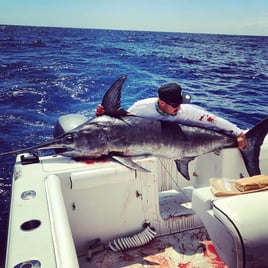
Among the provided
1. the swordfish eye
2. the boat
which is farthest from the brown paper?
the swordfish eye

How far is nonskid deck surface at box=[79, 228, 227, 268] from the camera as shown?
2.63m

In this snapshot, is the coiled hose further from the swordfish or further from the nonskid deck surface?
the swordfish

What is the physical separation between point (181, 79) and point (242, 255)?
12736 mm

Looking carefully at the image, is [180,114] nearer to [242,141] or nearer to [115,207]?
[242,141]

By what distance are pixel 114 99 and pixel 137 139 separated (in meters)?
0.39

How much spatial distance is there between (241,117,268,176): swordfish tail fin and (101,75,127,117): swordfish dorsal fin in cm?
122

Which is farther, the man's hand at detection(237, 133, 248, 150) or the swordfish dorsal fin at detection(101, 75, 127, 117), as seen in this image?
the man's hand at detection(237, 133, 248, 150)

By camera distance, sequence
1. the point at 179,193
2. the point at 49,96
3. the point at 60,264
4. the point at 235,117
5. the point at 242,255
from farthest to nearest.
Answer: the point at 49,96
the point at 235,117
the point at 179,193
the point at 242,255
the point at 60,264

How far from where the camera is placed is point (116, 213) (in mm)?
2779

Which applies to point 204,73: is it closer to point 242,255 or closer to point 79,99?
point 79,99

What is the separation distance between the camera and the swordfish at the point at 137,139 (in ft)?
9.16

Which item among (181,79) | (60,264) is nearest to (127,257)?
(60,264)

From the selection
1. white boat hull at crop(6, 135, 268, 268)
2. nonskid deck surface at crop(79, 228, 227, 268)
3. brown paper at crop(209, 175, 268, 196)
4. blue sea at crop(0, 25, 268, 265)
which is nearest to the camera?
white boat hull at crop(6, 135, 268, 268)

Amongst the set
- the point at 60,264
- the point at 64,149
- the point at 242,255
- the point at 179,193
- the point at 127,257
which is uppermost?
the point at 64,149
